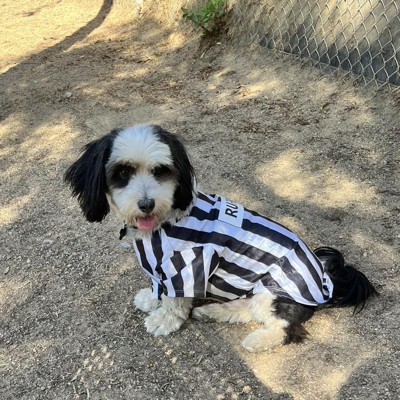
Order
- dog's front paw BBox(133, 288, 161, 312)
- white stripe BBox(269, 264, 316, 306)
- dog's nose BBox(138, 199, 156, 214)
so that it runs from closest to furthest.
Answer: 1. dog's nose BBox(138, 199, 156, 214)
2. white stripe BBox(269, 264, 316, 306)
3. dog's front paw BBox(133, 288, 161, 312)

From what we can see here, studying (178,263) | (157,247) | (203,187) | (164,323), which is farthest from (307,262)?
(203,187)

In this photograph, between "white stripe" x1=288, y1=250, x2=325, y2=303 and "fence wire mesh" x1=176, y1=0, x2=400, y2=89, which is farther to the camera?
"fence wire mesh" x1=176, y1=0, x2=400, y2=89

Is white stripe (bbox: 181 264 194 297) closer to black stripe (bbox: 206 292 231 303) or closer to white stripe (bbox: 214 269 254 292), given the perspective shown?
white stripe (bbox: 214 269 254 292)

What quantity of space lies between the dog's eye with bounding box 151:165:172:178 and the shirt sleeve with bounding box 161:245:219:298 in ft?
1.47

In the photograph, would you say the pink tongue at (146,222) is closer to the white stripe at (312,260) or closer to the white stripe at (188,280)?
the white stripe at (188,280)

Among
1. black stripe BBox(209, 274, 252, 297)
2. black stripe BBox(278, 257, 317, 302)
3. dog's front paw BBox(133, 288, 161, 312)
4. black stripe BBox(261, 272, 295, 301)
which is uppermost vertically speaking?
black stripe BBox(278, 257, 317, 302)

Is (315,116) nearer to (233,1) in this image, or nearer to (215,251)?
(233,1)

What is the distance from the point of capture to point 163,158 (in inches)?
99.9

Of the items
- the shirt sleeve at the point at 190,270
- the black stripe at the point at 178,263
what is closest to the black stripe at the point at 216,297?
the shirt sleeve at the point at 190,270

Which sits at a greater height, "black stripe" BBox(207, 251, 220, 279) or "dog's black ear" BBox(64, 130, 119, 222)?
"dog's black ear" BBox(64, 130, 119, 222)

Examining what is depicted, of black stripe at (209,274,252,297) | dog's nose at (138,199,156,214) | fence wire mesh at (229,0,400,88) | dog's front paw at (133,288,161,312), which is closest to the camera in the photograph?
dog's nose at (138,199,156,214)

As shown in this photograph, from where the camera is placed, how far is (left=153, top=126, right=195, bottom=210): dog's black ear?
8.54ft

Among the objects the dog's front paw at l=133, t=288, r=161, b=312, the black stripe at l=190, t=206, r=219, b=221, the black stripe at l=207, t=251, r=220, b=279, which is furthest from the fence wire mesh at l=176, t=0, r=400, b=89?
the dog's front paw at l=133, t=288, r=161, b=312

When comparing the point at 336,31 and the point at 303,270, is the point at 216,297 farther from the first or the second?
the point at 336,31
